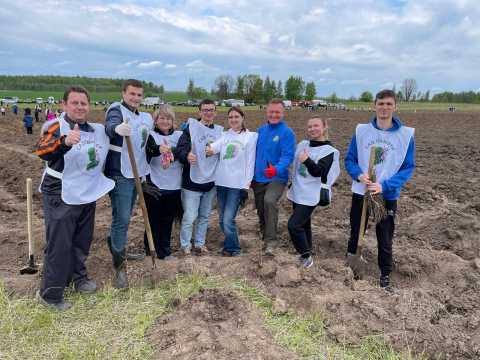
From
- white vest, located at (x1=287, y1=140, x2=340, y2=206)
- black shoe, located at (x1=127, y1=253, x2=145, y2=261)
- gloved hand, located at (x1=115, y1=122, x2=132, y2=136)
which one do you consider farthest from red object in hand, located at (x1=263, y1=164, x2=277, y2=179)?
black shoe, located at (x1=127, y1=253, x2=145, y2=261)

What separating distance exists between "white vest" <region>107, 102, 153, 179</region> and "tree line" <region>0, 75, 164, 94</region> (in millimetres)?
114291

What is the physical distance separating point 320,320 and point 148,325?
5.43ft

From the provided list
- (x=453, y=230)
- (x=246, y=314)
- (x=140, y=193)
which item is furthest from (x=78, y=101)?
(x=453, y=230)

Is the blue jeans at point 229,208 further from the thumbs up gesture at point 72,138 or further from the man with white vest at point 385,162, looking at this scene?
the thumbs up gesture at point 72,138

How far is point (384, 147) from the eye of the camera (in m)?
4.75

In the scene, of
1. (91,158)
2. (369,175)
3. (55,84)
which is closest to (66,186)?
(91,158)

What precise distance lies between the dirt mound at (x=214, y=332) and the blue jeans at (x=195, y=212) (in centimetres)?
136

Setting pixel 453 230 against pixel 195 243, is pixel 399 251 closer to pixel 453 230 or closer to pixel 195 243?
pixel 453 230

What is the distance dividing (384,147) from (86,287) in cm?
379

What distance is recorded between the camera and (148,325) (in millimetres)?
3836

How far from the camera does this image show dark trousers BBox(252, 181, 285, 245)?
5.29 m

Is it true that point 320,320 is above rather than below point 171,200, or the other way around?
below

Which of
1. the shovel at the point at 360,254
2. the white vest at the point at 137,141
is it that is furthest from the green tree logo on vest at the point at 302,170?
the white vest at the point at 137,141

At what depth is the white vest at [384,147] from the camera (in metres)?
4.68
